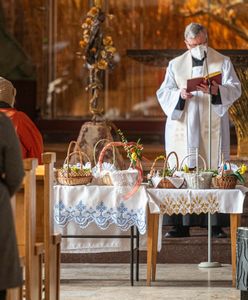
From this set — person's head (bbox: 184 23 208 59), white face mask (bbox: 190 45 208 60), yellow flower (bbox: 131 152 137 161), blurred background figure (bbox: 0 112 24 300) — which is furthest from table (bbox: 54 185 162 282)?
blurred background figure (bbox: 0 112 24 300)

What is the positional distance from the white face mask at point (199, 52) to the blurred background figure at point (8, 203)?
4.89 meters

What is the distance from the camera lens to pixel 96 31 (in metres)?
13.0

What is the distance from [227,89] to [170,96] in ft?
1.60

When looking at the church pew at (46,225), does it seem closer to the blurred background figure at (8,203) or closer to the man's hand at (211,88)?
the blurred background figure at (8,203)

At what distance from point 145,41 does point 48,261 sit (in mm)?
10102

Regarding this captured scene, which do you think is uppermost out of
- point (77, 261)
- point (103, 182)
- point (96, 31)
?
point (96, 31)

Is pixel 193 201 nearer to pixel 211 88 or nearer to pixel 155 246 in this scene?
pixel 155 246

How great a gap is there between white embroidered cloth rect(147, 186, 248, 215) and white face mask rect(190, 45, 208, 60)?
6.09 feet

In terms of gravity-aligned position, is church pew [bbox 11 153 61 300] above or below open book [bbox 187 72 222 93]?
below

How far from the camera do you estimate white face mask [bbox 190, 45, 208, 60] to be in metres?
10.8

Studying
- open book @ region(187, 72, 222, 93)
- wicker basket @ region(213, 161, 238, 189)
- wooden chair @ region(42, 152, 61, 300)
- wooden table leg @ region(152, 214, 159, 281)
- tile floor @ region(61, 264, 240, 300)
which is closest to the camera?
wooden chair @ region(42, 152, 61, 300)

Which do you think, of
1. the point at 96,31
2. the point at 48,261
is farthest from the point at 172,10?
the point at 48,261

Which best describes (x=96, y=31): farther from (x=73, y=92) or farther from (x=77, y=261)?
(x=73, y=92)

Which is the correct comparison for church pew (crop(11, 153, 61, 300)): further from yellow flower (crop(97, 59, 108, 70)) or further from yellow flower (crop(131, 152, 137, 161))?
yellow flower (crop(97, 59, 108, 70))
